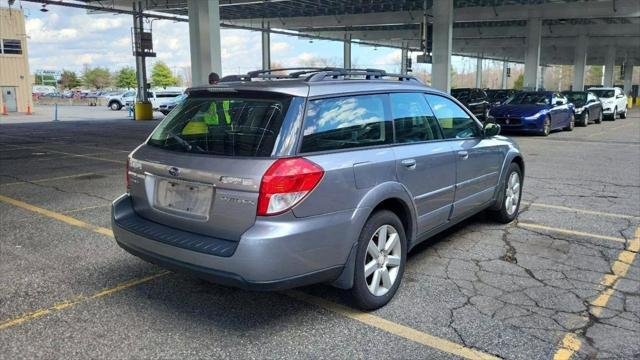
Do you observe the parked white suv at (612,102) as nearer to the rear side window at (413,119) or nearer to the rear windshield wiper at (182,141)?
the rear side window at (413,119)

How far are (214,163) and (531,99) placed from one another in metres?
18.2

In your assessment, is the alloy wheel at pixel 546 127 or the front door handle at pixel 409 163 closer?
the front door handle at pixel 409 163

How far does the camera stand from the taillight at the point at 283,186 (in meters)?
3.17

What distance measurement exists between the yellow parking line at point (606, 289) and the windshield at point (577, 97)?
1841 centimetres

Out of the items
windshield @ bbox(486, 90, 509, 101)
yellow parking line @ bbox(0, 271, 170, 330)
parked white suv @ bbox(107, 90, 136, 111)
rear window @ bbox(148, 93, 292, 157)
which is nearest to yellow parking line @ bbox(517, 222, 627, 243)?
rear window @ bbox(148, 93, 292, 157)

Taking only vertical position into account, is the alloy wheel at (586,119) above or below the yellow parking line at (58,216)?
above

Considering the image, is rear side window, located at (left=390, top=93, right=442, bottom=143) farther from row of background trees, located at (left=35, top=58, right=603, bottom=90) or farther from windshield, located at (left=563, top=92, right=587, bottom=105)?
row of background trees, located at (left=35, top=58, right=603, bottom=90)

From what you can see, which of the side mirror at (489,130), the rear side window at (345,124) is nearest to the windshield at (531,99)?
the side mirror at (489,130)

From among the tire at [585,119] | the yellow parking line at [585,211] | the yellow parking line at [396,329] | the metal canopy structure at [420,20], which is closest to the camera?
the yellow parking line at [396,329]

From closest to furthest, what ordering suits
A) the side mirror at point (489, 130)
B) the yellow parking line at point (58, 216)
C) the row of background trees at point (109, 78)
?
the side mirror at point (489, 130) → the yellow parking line at point (58, 216) → the row of background trees at point (109, 78)

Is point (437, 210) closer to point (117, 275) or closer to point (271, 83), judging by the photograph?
point (271, 83)

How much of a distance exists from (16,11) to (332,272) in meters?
46.1

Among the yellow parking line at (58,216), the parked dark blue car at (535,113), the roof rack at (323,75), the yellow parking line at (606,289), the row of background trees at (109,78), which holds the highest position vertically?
the row of background trees at (109,78)

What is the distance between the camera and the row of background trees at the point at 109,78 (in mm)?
84375
